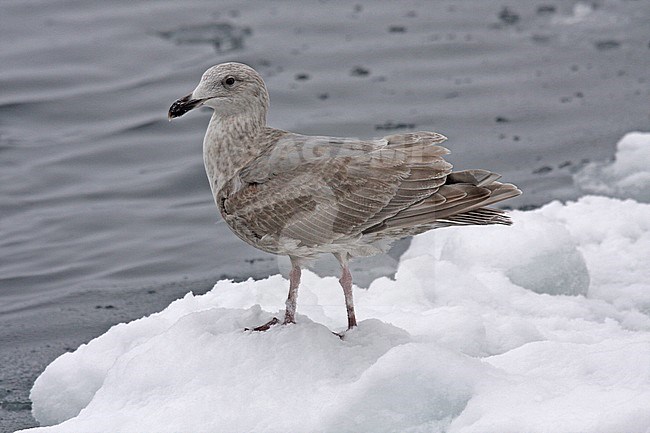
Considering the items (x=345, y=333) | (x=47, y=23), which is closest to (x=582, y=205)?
(x=345, y=333)

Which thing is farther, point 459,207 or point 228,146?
point 228,146

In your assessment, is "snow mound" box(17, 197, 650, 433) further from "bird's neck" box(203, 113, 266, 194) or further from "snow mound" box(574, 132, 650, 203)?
"snow mound" box(574, 132, 650, 203)

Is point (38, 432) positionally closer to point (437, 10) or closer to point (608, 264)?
point (608, 264)

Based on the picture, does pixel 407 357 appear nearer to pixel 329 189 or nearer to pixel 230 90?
pixel 329 189

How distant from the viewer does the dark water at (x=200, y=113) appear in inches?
296

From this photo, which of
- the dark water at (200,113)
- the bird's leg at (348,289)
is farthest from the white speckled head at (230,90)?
the dark water at (200,113)

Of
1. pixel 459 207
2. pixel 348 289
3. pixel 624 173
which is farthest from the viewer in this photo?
pixel 624 173

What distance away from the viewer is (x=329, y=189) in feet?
16.4

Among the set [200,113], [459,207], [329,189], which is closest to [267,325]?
[329,189]

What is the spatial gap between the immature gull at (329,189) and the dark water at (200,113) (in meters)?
1.76

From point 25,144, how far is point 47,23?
2.67 metres

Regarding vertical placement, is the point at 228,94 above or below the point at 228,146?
above

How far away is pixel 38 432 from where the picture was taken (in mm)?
4461

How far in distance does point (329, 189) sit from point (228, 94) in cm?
67
